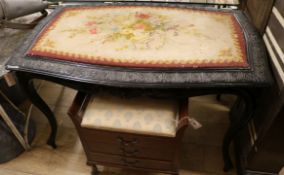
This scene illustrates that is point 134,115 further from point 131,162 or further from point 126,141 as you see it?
point 131,162

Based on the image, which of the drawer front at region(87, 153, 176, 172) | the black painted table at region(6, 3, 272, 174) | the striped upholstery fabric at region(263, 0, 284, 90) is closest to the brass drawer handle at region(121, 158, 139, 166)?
the drawer front at region(87, 153, 176, 172)

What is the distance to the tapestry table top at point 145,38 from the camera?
33.8 inches

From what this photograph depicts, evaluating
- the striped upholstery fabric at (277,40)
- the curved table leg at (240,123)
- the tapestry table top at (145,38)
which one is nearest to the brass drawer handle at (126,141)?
the tapestry table top at (145,38)

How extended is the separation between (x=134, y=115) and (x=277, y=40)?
23.7 inches

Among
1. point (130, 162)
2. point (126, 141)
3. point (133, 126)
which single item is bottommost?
point (130, 162)

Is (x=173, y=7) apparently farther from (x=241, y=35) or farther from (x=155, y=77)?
(x=155, y=77)

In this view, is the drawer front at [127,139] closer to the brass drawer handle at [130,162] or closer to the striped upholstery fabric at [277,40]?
the brass drawer handle at [130,162]

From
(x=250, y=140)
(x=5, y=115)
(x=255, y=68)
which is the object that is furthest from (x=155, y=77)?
(x=5, y=115)

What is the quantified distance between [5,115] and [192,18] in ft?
3.40

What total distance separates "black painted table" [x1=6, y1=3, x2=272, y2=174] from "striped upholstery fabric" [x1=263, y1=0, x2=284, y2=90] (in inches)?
1.4

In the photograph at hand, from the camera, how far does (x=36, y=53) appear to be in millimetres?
921

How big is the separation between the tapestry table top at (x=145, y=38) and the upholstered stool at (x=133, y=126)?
0.20 m

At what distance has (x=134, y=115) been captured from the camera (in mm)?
939

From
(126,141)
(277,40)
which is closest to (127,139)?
(126,141)
